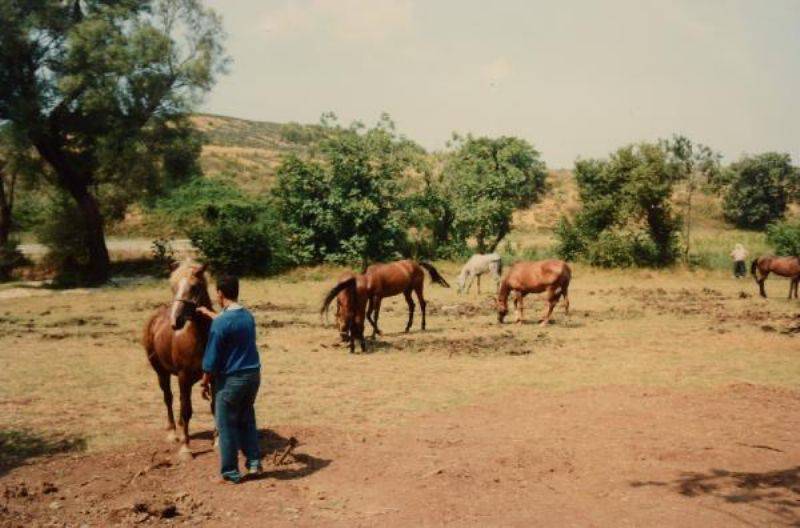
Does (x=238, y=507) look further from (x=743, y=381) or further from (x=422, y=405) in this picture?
(x=743, y=381)

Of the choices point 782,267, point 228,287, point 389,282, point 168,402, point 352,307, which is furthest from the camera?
point 782,267

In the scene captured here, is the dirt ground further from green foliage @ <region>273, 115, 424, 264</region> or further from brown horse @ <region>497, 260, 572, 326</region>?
green foliage @ <region>273, 115, 424, 264</region>

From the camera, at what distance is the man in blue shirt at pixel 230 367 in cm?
630

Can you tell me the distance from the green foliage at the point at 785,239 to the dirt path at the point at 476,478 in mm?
28278

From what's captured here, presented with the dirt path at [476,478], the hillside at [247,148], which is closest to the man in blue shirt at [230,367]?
the dirt path at [476,478]

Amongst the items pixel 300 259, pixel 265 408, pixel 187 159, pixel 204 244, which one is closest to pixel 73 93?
pixel 187 159

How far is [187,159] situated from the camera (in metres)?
30.6

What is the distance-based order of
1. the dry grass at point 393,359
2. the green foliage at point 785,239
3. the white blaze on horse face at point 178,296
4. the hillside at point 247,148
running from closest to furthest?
the white blaze on horse face at point 178,296
the dry grass at point 393,359
the green foliage at point 785,239
the hillside at point 247,148

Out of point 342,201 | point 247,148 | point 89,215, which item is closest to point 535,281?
point 342,201

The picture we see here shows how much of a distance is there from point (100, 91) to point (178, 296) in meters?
22.4

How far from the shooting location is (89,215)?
2855 centimetres

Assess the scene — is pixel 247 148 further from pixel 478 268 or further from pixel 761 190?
pixel 478 268

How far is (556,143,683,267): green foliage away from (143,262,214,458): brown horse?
96.8 ft

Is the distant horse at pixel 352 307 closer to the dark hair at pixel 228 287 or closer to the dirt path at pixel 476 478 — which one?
the dirt path at pixel 476 478
